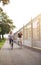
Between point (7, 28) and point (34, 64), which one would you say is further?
point (7, 28)

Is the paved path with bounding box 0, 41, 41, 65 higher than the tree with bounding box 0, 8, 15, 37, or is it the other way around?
the tree with bounding box 0, 8, 15, 37

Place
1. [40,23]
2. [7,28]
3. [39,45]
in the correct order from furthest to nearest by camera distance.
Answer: [7,28], [39,45], [40,23]

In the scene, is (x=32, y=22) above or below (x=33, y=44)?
above

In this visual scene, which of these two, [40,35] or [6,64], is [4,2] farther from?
[6,64]

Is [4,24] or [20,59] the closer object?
[20,59]

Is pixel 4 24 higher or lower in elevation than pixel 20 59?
higher

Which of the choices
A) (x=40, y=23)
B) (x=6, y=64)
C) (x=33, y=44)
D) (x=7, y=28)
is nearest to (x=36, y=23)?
(x=40, y=23)

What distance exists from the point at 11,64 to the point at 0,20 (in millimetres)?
46079

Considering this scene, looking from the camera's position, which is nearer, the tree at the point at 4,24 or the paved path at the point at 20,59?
the paved path at the point at 20,59

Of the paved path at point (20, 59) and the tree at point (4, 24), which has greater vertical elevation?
the tree at point (4, 24)

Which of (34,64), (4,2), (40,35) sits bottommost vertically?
(34,64)

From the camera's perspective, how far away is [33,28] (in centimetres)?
1820

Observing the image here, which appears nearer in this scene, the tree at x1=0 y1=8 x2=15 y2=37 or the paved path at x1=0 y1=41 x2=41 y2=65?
the paved path at x1=0 y1=41 x2=41 y2=65

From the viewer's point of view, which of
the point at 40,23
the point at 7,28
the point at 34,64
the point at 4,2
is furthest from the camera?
the point at 7,28
